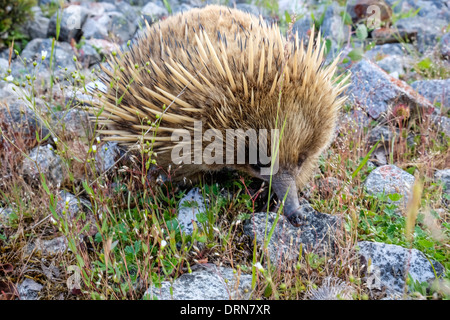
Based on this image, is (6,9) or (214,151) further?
(6,9)

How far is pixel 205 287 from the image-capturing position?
1825 mm

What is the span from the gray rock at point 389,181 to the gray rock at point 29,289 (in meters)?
1.91

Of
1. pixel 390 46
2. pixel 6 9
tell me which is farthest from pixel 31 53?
pixel 390 46

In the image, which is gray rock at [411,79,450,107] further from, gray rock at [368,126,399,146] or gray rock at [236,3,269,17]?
gray rock at [236,3,269,17]

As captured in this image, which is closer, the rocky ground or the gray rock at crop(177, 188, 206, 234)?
the rocky ground

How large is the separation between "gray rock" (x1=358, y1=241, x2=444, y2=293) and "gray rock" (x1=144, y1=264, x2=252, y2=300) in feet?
1.88

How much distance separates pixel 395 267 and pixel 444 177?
1.00m

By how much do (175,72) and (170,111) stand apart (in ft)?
0.72

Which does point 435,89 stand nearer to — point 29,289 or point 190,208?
point 190,208

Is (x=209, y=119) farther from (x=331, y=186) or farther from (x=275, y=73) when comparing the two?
(x=331, y=186)

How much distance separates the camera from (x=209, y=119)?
6.89ft

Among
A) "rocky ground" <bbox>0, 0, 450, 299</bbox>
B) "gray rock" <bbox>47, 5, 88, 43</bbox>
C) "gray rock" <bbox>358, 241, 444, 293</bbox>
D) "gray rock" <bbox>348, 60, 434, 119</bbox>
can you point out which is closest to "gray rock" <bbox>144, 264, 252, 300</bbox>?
"rocky ground" <bbox>0, 0, 450, 299</bbox>

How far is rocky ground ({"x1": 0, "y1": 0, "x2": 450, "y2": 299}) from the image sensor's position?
1.79 meters

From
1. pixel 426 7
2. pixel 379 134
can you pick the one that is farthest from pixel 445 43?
pixel 426 7
